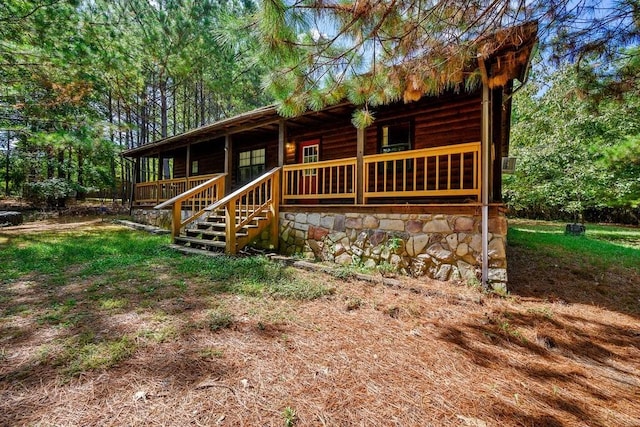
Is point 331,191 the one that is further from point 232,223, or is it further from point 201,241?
point 201,241

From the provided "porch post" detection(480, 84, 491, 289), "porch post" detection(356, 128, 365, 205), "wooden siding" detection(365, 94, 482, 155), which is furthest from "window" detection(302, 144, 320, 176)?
"porch post" detection(480, 84, 491, 289)

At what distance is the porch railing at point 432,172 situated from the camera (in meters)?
4.79

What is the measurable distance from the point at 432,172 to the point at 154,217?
9.97 meters

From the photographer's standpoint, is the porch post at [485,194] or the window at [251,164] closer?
the porch post at [485,194]

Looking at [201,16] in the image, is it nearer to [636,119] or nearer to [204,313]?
[204,313]

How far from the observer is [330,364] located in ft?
7.88

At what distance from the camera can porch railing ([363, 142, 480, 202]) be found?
4.79 meters

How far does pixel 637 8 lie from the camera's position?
3420mm

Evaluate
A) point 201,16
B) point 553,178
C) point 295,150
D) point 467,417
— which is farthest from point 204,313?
point 553,178

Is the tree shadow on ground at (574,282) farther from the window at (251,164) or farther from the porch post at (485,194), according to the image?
the window at (251,164)

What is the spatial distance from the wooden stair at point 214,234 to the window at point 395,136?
3.49 meters

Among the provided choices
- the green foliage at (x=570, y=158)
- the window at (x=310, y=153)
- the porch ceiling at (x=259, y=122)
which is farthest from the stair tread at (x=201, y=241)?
the green foliage at (x=570, y=158)

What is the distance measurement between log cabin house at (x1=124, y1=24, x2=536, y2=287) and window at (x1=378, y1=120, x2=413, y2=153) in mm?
25

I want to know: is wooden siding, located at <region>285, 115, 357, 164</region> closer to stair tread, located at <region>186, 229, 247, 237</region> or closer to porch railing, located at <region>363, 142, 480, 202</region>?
porch railing, located at <region>363, 142, 480, 202</region>
